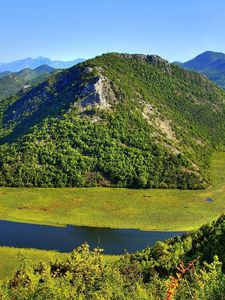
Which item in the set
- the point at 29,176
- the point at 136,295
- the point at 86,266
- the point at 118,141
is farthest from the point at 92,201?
the point at 136,295

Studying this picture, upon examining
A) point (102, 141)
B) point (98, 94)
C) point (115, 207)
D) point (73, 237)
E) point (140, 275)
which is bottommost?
point (73, 237)


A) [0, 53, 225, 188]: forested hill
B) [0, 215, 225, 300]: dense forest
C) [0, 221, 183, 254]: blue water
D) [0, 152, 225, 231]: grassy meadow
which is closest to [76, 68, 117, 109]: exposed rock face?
[0, 53, 225, 188]: forested hill

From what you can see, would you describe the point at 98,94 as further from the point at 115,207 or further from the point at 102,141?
the point at 115,207

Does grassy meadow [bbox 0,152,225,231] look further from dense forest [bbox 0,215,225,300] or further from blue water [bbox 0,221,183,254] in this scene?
dense forest [bbox 0,215,225,300]

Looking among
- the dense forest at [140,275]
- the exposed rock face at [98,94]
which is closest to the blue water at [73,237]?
the dense forest at [140,275]

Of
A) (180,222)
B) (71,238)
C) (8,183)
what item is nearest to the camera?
(71,238)

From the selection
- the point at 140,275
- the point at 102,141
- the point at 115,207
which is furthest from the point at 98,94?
the point at 140,275

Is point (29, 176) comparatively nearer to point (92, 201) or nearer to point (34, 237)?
point (92, 201)
